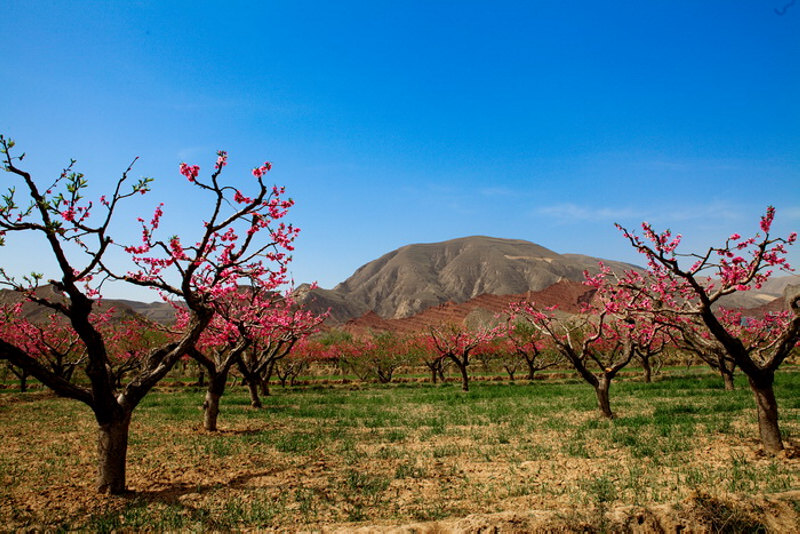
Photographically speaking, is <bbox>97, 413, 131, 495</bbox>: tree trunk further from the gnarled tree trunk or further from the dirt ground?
Result: the gnarled tree trunk

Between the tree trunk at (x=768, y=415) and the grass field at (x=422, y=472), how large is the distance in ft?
1.37

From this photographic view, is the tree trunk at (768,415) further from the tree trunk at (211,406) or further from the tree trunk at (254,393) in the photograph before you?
the tree trunk at (254,393)

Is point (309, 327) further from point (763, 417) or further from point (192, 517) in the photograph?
point (763, 417)

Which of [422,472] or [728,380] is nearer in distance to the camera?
[422,472]

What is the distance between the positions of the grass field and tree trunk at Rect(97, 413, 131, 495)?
0.28 metres

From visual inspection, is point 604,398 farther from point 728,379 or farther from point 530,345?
point 530,345

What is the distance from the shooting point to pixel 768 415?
919cm

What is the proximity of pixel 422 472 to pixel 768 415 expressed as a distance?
722 centimetres

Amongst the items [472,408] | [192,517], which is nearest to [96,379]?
[192,517]

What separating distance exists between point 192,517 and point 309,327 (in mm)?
16616

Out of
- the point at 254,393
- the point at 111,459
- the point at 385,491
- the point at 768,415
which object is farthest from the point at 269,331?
the point at 768,415

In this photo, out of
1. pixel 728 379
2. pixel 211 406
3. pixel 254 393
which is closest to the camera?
pixel 211 406

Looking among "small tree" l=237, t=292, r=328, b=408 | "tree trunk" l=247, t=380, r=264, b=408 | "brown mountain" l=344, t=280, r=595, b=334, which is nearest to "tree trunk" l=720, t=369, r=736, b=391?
"small tree" l=237, t=292, r=328, b=408

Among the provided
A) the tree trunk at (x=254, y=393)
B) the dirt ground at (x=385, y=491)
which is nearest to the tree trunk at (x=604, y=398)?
the dirt ground at (x=385, y=491)
